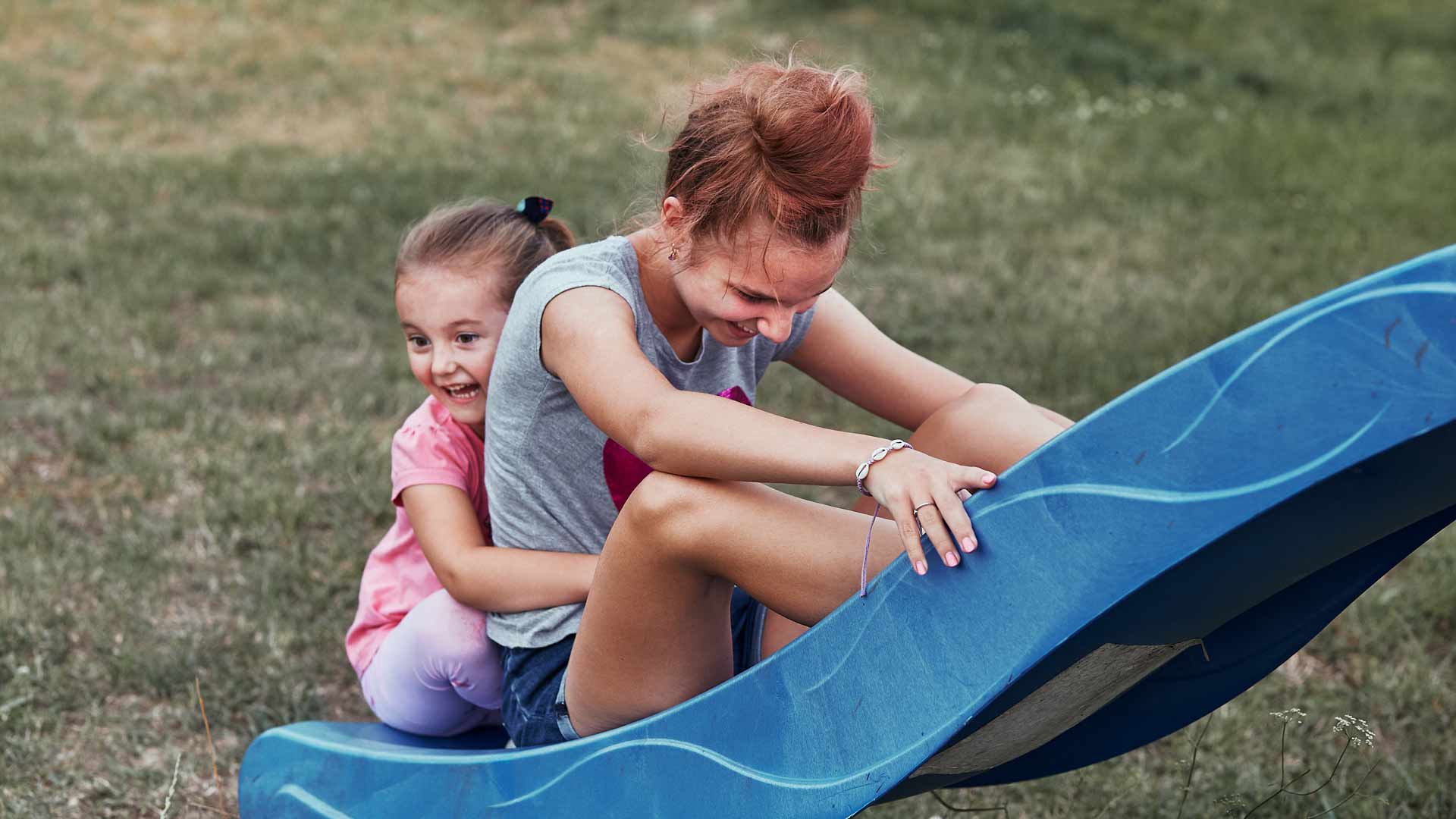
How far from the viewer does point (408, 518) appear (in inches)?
98.5

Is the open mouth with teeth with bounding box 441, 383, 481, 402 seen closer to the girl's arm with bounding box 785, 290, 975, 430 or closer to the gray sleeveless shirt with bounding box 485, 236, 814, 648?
the gray sleeveless shirt with bounding box 485, 236, 814, 648

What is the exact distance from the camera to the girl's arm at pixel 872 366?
231cm

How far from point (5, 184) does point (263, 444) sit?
10.7 ft

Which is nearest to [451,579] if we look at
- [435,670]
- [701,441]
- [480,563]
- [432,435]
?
[480,563]

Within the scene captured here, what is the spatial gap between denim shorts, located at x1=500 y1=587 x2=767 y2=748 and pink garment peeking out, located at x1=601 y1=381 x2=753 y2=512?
23cm

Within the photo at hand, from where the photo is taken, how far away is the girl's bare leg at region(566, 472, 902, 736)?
1748 mm

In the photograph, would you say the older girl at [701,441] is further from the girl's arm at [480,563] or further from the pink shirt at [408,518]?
the pink shirt at [408,518]

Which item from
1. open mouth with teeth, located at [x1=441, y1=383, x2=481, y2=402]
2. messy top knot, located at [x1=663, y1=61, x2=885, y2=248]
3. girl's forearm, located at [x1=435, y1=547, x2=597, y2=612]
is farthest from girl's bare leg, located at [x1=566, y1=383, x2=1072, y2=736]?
open mouth with teeth, located at [x1=441, y1=383, x2=481, y2=402]

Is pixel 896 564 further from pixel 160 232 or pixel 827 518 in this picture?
pixel 160 232

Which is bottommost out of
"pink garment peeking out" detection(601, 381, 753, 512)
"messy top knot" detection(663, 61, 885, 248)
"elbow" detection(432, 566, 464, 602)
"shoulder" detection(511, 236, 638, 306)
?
"elbow" detection(432, 566, 464, 602)

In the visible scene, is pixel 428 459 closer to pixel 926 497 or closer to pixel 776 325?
pixel 776 325

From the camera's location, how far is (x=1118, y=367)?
4863 millimetres

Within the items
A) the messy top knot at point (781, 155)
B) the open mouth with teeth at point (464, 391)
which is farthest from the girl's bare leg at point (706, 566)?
the open mouth with teeth at point (464, 391)

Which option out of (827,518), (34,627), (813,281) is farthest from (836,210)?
(34,627)
